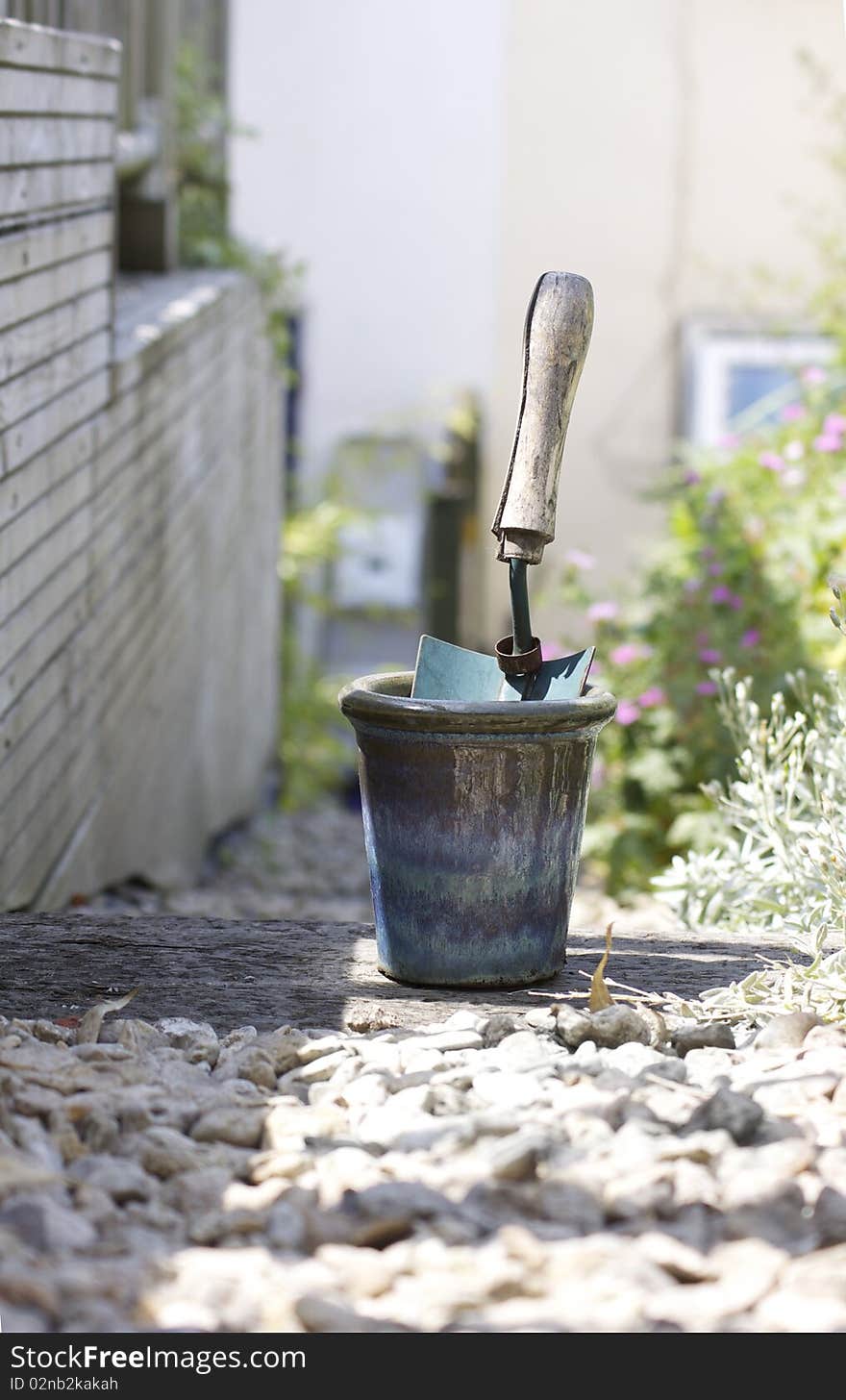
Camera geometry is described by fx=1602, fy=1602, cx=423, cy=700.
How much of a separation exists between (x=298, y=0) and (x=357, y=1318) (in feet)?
27.7

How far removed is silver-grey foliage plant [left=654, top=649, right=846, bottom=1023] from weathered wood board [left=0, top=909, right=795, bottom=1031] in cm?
10

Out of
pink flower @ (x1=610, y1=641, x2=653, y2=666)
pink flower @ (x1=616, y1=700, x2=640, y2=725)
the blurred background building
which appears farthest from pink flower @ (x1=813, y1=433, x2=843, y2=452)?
the blurred background building

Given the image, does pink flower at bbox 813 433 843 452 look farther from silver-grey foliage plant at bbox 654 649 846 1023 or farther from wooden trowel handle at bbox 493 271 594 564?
wooden trowel handle at bbox 493 271 594 564

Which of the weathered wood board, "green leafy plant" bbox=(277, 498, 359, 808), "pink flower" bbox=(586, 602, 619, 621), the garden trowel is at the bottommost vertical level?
"green leafy plant" bbox=(277, 498, 359, 808)

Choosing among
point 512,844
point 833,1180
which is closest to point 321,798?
point 512,844

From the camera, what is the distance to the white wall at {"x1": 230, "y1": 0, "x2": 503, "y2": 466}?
27.8 ft

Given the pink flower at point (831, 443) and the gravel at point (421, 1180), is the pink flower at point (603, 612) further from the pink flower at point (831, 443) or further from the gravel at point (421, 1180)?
the gravel at point (421, 1180)

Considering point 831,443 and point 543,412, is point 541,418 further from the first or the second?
point 831,443

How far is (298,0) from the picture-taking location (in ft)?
28.0

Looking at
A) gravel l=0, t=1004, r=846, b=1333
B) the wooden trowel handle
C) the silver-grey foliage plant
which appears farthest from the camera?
the wooden trowel handle

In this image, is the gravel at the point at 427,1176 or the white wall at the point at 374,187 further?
the white wall at the point at 374,187

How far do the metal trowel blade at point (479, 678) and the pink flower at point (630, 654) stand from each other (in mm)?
2581

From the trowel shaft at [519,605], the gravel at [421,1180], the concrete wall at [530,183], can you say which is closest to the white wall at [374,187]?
the concrete wall at [530,183]

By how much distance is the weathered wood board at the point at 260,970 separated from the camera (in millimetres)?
1993
